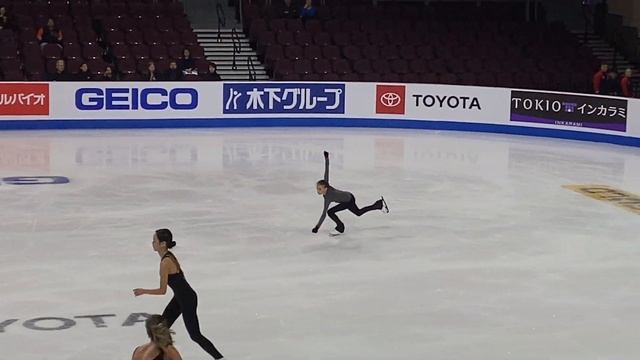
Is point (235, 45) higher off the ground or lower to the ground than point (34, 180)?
higher

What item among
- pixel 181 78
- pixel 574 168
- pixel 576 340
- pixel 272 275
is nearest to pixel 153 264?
pixel 272 275

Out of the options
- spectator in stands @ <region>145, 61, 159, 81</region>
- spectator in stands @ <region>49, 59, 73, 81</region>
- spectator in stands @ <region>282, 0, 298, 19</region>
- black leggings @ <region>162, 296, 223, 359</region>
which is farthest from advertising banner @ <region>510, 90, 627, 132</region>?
black leggings @ <region>162, 296, 223, 359</region>

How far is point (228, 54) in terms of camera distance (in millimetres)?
29344

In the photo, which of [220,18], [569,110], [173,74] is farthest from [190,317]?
[220,18]

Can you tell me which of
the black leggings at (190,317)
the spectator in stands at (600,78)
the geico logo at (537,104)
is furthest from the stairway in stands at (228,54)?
the black leggings at (190,317)

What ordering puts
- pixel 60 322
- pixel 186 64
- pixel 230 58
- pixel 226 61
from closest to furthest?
pixel 60 322, pixel 186 64, pixel 226 61, pixel 230 58

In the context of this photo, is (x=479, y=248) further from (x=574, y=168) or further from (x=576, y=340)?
(x=574, y=168)

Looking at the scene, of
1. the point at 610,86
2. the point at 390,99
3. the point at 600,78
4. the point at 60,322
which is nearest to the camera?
the point at 60,322

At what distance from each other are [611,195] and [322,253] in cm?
630

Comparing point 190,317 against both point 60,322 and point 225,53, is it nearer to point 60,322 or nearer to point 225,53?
point 60,322

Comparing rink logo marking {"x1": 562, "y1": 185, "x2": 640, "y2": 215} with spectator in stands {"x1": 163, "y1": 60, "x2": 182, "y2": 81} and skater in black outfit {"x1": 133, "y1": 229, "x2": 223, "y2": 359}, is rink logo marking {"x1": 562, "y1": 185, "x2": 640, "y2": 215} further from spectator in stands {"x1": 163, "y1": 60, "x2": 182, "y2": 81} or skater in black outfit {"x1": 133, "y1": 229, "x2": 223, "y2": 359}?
spectator in stands {"x1": 163, "y1": 60, "x2": 182, "y2": 81}

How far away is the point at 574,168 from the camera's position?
819 inches

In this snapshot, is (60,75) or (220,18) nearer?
(60,75)

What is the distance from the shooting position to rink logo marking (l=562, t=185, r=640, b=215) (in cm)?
1709
